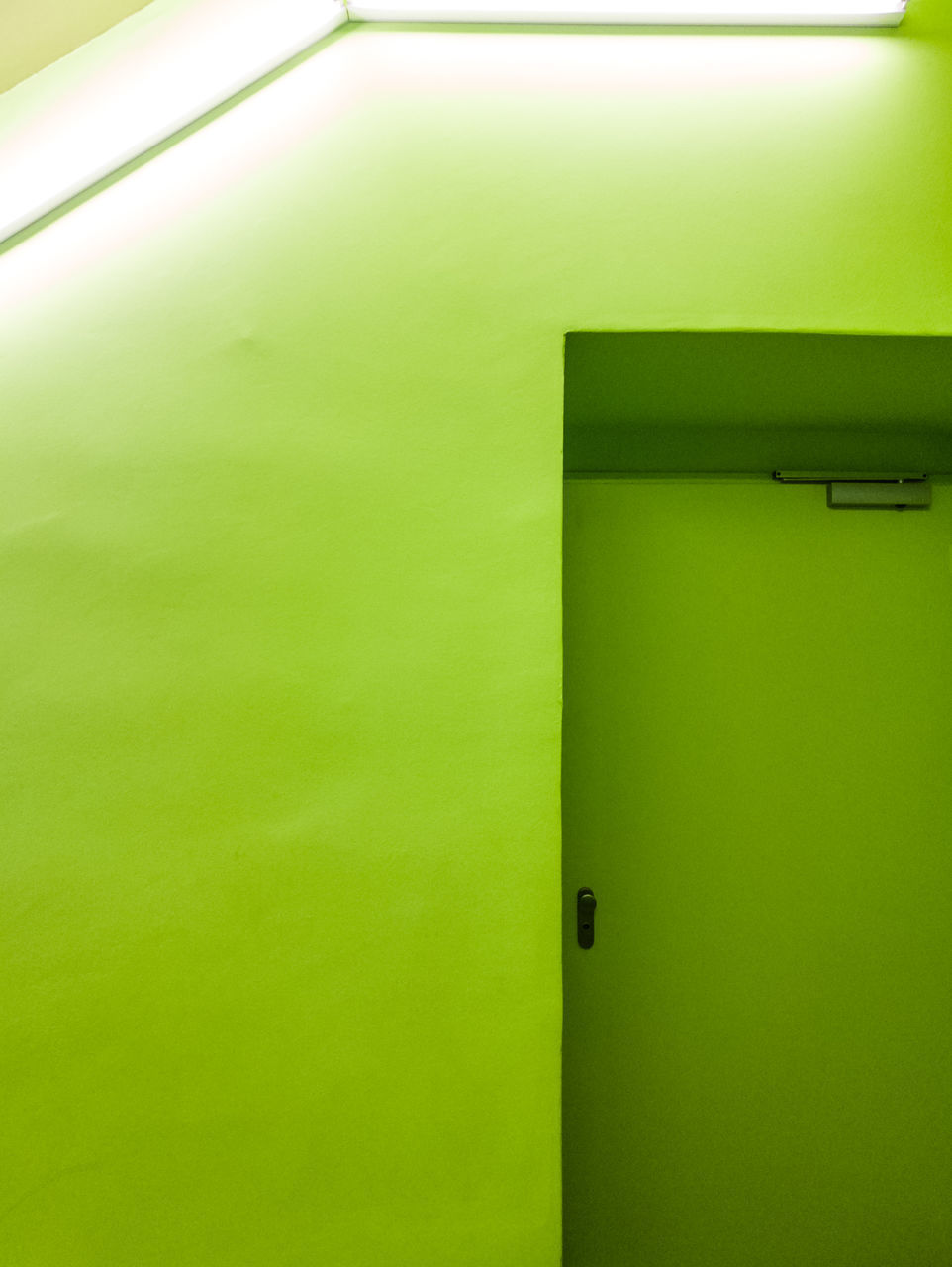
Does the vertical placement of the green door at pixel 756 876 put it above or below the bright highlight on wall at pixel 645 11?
below

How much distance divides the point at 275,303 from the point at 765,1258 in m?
2.49

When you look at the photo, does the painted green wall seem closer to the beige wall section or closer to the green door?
the beige wall section

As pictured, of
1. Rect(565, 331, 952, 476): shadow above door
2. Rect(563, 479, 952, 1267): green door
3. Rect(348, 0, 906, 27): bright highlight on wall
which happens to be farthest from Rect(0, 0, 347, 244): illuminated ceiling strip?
Rect(563, 479, 952, 1267): green door

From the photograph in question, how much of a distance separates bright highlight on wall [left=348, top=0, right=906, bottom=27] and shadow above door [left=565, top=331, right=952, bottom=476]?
61 cm

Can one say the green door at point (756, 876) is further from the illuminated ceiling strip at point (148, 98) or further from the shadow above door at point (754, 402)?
the illuminated ceiling strip at point (148, 98)

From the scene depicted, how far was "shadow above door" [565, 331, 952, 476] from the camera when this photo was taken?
50.7 inches

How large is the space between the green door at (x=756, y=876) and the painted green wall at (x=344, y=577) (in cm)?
55

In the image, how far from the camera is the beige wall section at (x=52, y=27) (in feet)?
3.40

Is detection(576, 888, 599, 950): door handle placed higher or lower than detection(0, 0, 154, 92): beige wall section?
lower

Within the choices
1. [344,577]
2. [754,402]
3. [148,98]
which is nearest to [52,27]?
[148,98]

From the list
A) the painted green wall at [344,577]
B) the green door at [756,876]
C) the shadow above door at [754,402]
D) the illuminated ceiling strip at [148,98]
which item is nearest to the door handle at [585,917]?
the green door at [756,876]

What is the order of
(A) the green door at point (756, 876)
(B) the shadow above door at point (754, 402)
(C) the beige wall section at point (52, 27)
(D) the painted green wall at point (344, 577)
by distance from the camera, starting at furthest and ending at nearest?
(A) the green door at point (756, 876)
(B) the shadow above door at point (754, 402)
(D) the painted green wall at point (344, 577)
(C) the beige wall section at point (52, 27)

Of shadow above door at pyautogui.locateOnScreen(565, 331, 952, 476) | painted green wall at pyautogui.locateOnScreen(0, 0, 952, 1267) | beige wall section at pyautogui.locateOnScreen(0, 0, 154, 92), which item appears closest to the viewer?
beige wall section at pyautogui.locateOnScreen(0, 0, 154, 92)

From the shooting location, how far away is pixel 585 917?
1661 mm
